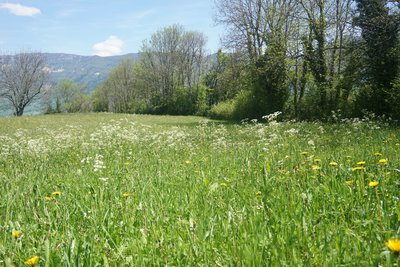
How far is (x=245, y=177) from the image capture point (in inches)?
158

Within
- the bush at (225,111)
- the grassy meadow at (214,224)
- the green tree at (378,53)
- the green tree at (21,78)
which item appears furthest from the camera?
the green tree at (21,78)

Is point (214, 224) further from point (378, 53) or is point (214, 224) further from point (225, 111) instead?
point (225, 111)

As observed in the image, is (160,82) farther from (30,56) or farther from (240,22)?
(240,22)

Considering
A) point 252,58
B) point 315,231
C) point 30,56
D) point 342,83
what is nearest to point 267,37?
point 252,58

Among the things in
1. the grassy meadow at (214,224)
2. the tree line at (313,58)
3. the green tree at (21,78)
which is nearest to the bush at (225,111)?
the tree line at (313,58)

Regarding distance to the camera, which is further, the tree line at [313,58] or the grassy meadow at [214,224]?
the tree line at [313,58]

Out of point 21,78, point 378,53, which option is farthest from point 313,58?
point 21,78

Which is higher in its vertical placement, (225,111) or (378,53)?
(378,53)

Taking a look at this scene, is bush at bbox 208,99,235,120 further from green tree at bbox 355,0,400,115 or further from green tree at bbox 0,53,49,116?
green tree at bbox 0,53,49,116

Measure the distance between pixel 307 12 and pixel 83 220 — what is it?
23.7 m

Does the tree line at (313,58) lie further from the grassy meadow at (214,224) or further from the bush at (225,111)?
the grassy meadow at (214,224)

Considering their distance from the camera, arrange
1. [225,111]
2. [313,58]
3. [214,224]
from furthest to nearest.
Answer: [225,111]
[313,58]
[214,224]

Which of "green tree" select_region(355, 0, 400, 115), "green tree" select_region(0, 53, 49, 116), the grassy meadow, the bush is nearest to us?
the grassy meadow

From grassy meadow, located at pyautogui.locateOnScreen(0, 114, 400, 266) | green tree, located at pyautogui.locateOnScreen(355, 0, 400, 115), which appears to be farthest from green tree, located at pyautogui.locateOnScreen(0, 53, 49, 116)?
grassy meadow, located at pyautogui.locateOnScreen(0, 114, 400, 266)
